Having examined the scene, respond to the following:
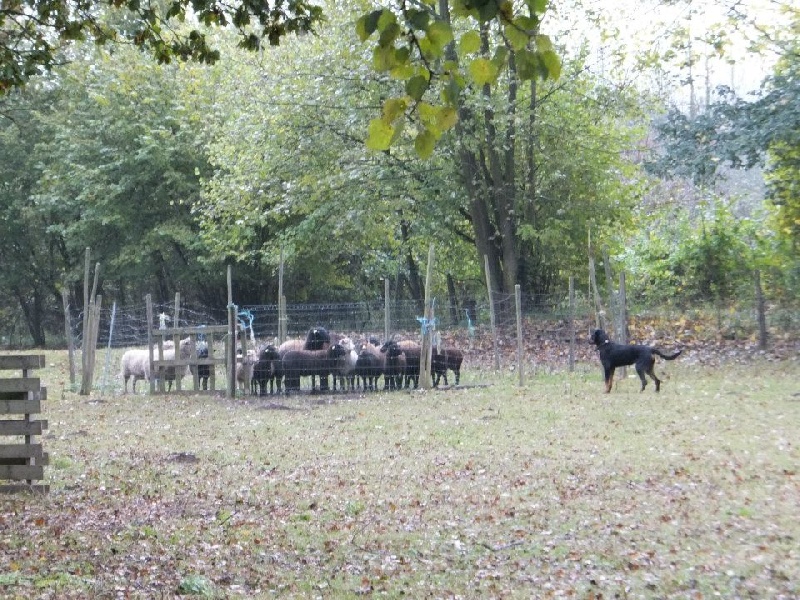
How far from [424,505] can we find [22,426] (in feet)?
13.3

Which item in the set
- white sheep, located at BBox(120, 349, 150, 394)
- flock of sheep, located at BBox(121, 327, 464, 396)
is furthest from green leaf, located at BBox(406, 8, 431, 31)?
white sheep, located at BBox(120, 349, 150, 394)

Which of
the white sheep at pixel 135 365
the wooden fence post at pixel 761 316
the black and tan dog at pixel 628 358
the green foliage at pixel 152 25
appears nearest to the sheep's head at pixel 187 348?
the white sheep at pixel 135 365

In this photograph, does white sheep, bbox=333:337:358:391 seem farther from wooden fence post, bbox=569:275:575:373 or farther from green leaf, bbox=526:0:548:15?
green leaf, bbox=526:0:548:15

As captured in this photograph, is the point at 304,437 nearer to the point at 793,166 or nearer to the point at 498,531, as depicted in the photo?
the point at 498,531

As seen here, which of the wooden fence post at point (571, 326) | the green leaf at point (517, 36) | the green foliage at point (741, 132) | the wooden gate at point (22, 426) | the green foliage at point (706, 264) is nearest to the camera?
the green leaf at point (517, 36)

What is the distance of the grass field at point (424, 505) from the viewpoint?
6949 mm

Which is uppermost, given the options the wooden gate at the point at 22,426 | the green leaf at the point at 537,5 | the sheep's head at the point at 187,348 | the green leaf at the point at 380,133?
the green leaf at the point at 537,5

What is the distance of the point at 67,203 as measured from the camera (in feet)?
141

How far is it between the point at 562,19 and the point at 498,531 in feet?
71.4

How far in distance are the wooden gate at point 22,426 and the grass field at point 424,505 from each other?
301 millimetres

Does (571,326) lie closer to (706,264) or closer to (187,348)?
(706,264)

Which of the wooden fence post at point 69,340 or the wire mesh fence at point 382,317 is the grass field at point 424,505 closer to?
the wooden fence post at point 69,340

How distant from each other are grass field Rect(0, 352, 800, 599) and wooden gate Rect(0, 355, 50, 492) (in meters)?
0.30

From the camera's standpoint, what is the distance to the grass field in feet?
22.8
